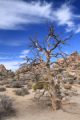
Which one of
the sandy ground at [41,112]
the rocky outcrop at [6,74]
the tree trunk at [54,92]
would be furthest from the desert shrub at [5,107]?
the tree trunk at [54,92]

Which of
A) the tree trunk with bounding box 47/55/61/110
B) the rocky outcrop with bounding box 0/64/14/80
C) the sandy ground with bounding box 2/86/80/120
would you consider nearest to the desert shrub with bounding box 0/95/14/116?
the sandy ground with bounding box 2/86/80/120

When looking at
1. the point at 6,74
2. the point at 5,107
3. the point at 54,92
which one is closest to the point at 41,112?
the point at 54,92

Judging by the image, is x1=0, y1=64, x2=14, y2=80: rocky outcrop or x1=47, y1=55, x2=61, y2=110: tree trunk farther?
x1=0, y1=64, x2=14, y2=80: rocky outcrop

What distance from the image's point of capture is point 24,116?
17.0 meters

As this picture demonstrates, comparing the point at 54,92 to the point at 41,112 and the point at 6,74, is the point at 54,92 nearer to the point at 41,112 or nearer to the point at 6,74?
the point at 41,112

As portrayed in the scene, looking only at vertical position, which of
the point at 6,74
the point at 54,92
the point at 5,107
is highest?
the point at 6,74

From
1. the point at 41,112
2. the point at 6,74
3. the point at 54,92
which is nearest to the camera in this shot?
the point at 41,112

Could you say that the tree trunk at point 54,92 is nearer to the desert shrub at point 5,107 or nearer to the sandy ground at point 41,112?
the sandy ground at point 41,112

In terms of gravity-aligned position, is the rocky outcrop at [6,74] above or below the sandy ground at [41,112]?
above

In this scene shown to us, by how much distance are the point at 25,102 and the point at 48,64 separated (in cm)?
398

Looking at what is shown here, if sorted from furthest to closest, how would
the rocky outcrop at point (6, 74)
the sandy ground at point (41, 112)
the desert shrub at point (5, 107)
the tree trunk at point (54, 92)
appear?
the rocky outcrop at point (6, 74) → the tree trunk at point (54, 92) → the desert shrub at point (5, 107) → the sandy ground at point (41, 112)

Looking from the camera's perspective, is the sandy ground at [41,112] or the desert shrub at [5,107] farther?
the desert shrub at [5,107]

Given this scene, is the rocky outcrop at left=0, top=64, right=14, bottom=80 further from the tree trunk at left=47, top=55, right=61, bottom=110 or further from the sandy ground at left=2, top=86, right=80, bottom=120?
the tree trunk at left=47, top=55, right=61, bottom=110

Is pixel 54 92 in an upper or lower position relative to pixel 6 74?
lower
